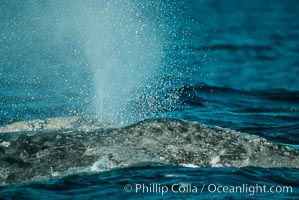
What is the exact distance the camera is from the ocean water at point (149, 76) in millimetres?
7527

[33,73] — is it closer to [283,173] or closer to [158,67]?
[158,67]

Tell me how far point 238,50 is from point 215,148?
11.6 m

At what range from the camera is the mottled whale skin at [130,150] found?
7449mm

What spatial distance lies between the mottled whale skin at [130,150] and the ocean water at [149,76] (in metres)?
0.13

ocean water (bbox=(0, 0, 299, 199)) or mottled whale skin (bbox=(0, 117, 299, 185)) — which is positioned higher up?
ocean water (bbox=(0, 0, 299, 199))

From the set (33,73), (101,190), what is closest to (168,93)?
(33,73)

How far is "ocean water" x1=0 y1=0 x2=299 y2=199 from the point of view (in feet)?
24.7

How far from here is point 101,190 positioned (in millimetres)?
7215

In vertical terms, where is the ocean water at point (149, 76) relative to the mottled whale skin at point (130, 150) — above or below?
above

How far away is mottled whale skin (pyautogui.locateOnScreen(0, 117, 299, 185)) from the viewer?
745 centimetres

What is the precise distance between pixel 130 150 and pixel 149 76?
731 cm

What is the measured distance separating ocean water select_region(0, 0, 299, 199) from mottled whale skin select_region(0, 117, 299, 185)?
13 cm

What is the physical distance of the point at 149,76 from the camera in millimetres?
14922

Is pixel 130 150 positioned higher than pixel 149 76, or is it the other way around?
pixel 149 76
